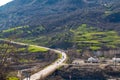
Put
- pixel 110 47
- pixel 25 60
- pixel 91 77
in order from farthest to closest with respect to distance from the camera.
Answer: pixel 110 47 < pixel 25 60 < pixel 91 77

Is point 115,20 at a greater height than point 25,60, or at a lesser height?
lesser

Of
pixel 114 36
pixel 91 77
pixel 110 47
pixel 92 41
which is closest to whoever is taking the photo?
pixel 91 77

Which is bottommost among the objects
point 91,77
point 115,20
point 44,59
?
point 115,20

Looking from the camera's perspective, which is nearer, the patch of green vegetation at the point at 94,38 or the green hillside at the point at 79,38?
the patch of green vegetation at the point at 94,38

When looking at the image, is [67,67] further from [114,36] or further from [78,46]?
[114,36]

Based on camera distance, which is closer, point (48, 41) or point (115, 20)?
point (48, 41)

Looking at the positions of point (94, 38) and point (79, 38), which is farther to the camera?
point (79, 38)

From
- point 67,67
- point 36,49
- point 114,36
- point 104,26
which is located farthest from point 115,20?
point 67,67

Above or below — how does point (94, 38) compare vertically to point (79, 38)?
below

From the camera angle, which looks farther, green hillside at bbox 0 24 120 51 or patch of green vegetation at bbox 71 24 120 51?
green hillside at bbox 0 24 120 51
